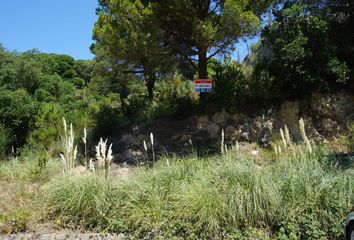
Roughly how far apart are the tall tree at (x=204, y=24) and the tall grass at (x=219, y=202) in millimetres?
5669

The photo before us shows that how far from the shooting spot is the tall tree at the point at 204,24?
35.2ft

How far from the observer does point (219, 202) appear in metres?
5.03

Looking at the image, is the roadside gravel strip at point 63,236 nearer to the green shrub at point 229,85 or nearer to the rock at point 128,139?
the rock at point 128,139

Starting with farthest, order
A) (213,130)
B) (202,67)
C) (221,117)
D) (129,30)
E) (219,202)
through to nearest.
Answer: (202,67) → (221,117) → (213,130) → (129,30) → (219,202)

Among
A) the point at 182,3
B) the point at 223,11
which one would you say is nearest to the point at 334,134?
the point at 223,11

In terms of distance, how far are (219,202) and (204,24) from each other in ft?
22.3

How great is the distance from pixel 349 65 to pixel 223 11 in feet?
13.8

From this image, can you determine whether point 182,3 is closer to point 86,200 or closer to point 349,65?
point 349,65

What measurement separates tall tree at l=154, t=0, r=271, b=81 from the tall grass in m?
5.67

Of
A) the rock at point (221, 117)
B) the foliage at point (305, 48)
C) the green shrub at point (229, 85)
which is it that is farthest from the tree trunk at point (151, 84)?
the foliage at point (305, 48)

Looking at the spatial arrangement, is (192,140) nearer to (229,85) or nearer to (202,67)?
Answer: (229,85)

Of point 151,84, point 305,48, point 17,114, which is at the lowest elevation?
point 17,114

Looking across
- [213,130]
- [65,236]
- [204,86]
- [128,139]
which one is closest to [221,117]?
[213,130]

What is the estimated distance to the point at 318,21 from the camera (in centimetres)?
1141
